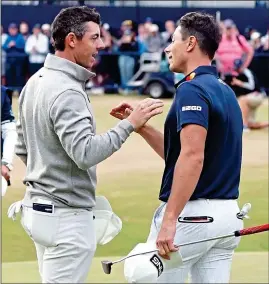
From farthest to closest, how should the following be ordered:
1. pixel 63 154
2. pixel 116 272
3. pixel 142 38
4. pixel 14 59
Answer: pixel 142 38 < pixel 14 59 < pixel 116 272 < pixel 63 154

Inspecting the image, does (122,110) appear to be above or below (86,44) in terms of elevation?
below

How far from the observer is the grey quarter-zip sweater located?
4.45 metres

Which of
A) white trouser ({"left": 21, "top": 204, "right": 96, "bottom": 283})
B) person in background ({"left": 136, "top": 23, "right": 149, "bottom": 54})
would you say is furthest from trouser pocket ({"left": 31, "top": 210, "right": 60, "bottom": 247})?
person in background ({"left": 136, "top": 23, "right": 149, "bottom": 54})

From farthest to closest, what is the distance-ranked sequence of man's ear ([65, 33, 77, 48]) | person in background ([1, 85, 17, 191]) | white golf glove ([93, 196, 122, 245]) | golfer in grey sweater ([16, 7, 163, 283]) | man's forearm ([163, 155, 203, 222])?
person in background ([1, 85, 17, 191]), white golf glove ([93, 196, 122, 245]), man's ear ([65, 33, 77, 48]), golfer in grey sweater ([16, 7, 163, 283]), man's forearm ([163, 155, 203, 222])

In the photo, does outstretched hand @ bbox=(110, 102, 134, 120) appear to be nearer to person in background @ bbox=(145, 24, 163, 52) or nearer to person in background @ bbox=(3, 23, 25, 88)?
person in background @ bbox=(3, 23, 25, 88)

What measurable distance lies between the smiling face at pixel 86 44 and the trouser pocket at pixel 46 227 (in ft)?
2.58

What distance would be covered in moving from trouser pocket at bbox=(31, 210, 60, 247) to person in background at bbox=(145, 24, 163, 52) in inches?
760

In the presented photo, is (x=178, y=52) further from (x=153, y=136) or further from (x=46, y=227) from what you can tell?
(x=46, y=227)

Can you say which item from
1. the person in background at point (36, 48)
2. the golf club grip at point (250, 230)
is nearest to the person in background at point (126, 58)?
the person in background at point (36, 48)

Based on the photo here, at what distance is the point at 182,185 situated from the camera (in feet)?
14.5

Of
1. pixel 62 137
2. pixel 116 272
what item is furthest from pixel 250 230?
pixel 116 272

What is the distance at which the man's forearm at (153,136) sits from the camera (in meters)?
5.09

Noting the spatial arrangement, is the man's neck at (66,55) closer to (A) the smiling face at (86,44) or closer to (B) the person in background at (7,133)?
(A) the smiling face at (86,44)

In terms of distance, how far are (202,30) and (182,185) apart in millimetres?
817
